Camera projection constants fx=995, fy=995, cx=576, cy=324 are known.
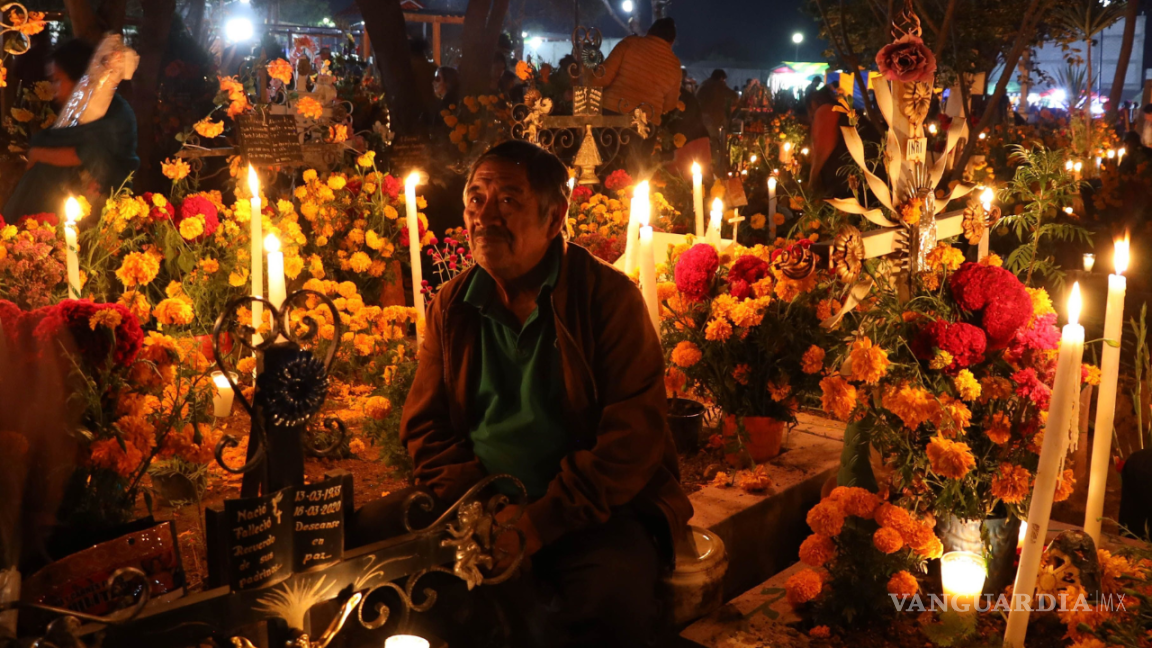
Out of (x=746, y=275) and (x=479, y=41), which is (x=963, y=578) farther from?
(x=479, y=41)

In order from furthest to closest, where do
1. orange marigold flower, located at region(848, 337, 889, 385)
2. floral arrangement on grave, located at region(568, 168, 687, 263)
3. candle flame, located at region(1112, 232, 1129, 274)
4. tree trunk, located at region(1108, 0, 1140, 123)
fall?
tree trunk, located at region(1108, 0, 1140, 123) < floral arrangement on grave, located at region(568, 168, 687, 263) < orange marigold flower, located at region(848, 337, 889, 385) < candle flame, located at region(1112, 232, 1129, 274)

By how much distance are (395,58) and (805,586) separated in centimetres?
754

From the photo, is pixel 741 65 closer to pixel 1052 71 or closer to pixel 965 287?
pixel 1052 71

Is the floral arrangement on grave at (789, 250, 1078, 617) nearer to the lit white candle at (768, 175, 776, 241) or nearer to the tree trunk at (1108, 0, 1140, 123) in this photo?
the lit white candle at (768, 175, 776, 241)

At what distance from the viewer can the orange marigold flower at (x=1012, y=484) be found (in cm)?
259

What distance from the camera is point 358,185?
5.45 meters

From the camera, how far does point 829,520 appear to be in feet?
8.59

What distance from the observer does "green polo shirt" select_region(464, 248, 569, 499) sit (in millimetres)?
2471

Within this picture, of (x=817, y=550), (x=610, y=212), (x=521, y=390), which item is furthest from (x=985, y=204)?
(x=610, y=212)

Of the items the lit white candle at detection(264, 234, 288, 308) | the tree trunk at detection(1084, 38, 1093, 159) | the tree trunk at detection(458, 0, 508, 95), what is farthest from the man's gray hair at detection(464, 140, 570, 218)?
the tree trunk at detection(1084, 38, 1093, 159)

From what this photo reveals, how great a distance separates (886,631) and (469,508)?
1413mm

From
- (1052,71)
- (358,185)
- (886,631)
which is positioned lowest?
(886,631)

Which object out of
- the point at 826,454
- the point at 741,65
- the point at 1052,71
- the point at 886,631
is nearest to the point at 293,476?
the point at 886,631
